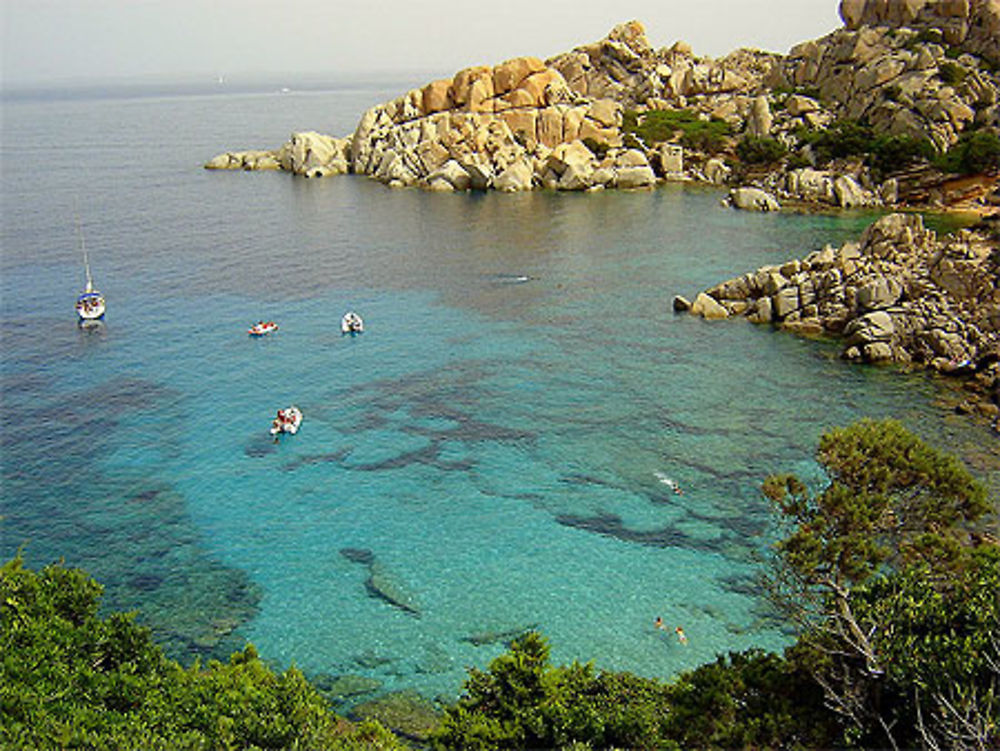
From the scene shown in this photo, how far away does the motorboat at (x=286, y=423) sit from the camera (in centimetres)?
4769

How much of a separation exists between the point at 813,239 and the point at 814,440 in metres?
50.7

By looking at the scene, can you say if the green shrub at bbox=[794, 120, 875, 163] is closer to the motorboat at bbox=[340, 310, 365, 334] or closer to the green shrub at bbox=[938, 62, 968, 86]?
the green shrub at bbox=[938, 62, 968, 86]

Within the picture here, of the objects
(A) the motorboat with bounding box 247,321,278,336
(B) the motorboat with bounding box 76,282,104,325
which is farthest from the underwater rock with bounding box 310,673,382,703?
(B) the motorboat with bounding box 76,282,104,325

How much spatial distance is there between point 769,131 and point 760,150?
8268 mm

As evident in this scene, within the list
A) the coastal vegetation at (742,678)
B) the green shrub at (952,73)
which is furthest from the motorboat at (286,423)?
the green shrub at (952,73)

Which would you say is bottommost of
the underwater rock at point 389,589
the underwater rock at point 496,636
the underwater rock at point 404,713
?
the underwater rock at point 404,713

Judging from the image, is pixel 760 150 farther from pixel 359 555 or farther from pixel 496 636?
pixel 496 636

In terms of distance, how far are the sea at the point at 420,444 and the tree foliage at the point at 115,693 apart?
7.28 meters

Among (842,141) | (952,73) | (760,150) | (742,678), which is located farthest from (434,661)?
(952,73)

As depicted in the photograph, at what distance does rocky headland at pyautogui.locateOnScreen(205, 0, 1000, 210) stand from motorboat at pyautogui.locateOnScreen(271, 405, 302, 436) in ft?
257

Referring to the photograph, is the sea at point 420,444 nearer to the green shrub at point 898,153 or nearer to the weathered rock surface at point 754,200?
the weathered rock surface at point 754,200

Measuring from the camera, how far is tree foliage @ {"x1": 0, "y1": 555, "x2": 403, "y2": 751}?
1742 cm

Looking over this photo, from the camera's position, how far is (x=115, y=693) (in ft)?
66.4

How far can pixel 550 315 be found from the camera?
69250mm
